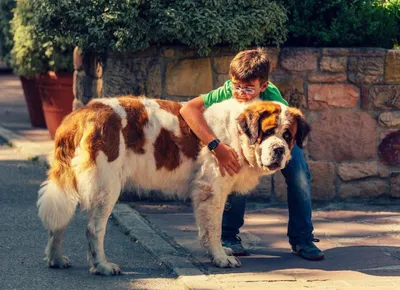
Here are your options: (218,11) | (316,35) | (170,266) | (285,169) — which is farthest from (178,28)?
(170,266)

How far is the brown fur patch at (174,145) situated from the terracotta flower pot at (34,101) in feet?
19.6

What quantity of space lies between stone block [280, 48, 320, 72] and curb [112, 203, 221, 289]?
1956mm

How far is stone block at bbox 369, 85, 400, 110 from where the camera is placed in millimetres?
7785

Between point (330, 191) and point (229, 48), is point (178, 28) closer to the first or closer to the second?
point (229, 48)

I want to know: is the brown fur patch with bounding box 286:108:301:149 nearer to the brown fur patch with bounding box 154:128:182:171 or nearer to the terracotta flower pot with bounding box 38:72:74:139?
the brown fur patch with bounding box 154:128:182:171

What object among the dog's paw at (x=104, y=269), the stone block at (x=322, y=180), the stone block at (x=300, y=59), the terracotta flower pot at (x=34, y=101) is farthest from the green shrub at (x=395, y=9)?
the terracotta flower pot at (x=34, y=101)

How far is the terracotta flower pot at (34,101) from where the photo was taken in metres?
11.5

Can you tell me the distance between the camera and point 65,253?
20.2 feet

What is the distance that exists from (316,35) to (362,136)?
1049 mm

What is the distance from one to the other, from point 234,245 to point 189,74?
83.6 inches

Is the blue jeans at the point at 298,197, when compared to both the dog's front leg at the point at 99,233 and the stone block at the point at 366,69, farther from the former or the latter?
the stone block at the point at 366,69

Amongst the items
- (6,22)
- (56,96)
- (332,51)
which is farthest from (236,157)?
(6,22)

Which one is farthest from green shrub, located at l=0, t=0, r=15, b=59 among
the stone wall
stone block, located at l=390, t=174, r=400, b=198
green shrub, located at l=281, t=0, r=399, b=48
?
stone block, located at l=390, t=174, r=400, b=198

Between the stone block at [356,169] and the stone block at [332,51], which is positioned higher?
the stone block at [332,51]
